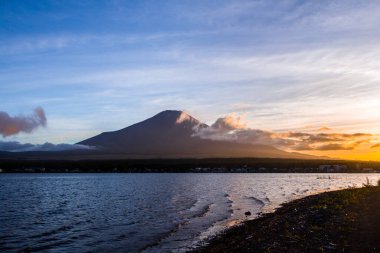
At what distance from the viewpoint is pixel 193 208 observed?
52250mm

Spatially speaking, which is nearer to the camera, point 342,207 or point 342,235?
point 342,235

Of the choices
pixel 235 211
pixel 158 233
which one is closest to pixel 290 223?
pixel 158 233

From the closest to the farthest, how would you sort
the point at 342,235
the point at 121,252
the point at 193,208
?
the point at 342,235
the point at 121,252
the point at 193,208

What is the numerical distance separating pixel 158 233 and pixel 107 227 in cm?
637

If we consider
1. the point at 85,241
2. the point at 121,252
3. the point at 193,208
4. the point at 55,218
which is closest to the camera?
the point at 121,252

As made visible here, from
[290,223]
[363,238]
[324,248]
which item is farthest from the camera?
[290,223]

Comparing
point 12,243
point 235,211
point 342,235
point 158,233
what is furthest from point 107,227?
point 342,235

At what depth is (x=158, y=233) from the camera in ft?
111

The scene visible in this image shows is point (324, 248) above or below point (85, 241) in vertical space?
above

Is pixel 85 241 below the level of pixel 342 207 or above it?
below

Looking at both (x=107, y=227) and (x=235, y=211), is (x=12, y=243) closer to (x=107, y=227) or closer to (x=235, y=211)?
(x=107, y=227)

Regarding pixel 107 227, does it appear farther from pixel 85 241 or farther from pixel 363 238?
pixel 363 238

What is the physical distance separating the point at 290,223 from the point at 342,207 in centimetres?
806

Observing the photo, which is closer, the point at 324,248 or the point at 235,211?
the point at 324,248
